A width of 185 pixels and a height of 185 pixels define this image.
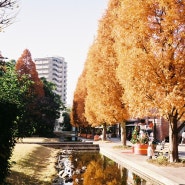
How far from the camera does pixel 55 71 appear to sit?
187 m

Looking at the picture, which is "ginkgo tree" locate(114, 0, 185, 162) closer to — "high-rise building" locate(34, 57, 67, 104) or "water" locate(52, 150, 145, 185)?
"water" locate(52, 150, 145, 185)

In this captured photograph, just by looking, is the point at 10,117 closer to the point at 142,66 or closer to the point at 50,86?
the point at 142,66

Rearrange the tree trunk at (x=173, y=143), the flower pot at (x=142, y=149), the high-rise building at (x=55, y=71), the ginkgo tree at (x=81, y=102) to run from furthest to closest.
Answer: the high-rise building at (x=55, y=71) < the ginkgo tree at (x=81, y=102) < the flower pot at (x=142, y=149) < the tree trunk at (x=173, y=143)

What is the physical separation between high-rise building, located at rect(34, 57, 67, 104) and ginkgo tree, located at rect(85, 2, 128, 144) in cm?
14817

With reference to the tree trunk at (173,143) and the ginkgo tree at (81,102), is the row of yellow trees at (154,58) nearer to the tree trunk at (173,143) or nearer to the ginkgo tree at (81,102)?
the tree trunk at (173,143)

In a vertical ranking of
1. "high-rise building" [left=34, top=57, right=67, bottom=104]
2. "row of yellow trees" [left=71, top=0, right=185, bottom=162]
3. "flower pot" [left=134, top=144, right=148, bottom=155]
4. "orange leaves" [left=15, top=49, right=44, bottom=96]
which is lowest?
"flower pot" [left=134, top=144, right=148, bottom=155]

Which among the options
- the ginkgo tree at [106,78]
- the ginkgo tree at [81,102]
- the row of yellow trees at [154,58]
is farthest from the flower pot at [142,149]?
the ginkgo tree at [81,102]

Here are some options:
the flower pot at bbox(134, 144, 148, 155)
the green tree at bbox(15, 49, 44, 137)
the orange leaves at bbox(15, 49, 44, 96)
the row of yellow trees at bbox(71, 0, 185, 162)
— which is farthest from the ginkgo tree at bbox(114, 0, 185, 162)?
the orange leaves at bbox(15, 49, 44, 96)

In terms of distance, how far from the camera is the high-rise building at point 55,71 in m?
184

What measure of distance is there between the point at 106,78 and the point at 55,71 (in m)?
159

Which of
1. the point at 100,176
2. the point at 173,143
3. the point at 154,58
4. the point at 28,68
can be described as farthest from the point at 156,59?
the point at 28,68

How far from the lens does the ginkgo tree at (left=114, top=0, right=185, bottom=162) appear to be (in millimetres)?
17406

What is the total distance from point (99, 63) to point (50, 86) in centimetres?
3930

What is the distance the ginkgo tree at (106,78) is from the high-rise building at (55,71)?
148 m
